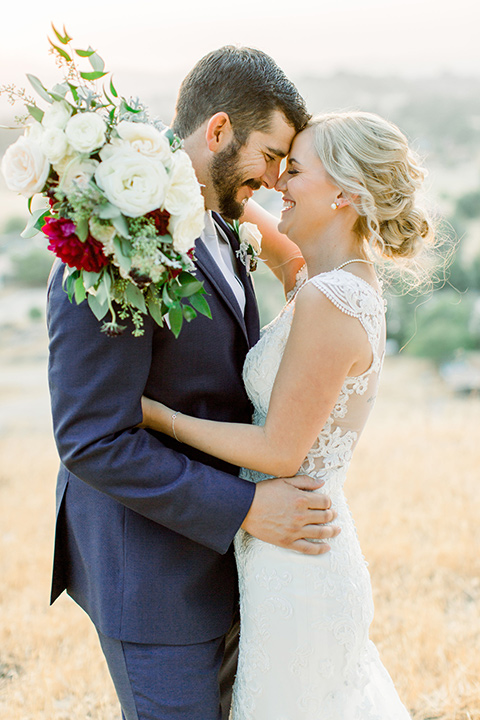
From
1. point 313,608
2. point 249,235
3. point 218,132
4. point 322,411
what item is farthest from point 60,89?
point 313,608

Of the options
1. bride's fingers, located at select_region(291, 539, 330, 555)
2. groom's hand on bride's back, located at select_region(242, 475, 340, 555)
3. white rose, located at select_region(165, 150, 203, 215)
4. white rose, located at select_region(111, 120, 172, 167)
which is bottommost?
bride's fingers, located at select_region(291, 539, 330, 555)

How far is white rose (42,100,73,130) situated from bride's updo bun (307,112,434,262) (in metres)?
1.05

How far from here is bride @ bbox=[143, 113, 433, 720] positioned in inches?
85.3

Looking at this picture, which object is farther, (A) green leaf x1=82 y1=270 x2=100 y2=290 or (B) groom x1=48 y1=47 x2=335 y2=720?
(B) groom x1=48 y1=47 x2=335 y2=720

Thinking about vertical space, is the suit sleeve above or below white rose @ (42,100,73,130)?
below

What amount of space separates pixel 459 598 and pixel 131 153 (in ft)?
13.3

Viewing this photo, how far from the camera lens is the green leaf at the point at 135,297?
68.8 inches

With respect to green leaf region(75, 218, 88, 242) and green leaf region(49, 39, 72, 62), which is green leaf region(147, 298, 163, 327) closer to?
green leaf region(75, 218, 88, 242)

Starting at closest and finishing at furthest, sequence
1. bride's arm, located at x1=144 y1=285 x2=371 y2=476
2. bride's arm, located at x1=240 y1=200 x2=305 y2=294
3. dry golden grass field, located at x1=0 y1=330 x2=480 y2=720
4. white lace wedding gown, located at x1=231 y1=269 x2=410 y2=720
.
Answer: bride's arm, located at x1=144 y1=285 x2=371 y2=476 < white lace wedding gown, located at x1=231 y1=269 x2=410 y2=720 < bride's arm, located at x1=240 y1=200 x2=305 y2=294 < dry golden grass field, located at x1=0 y1=330 x2=480 y2=720

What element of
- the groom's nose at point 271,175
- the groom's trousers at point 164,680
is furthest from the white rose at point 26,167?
the groom's trousers at point 164,680

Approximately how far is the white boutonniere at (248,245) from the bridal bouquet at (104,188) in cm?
91

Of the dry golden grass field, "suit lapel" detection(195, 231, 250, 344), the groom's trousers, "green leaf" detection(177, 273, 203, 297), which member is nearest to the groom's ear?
"suit lapel" detection(195, 231, 250, 344)

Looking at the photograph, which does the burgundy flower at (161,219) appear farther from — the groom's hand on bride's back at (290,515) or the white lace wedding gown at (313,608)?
the groom's hand on bride's back at (290,515)

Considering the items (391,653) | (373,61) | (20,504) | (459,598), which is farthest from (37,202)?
(373,61)
